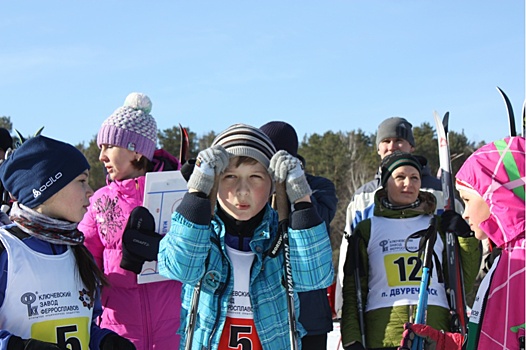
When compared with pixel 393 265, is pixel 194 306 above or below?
below

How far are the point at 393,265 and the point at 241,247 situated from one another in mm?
1624

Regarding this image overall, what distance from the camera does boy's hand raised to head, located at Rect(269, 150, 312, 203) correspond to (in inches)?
116

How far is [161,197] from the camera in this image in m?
3.86

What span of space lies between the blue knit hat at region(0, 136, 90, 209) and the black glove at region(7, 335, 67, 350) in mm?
692

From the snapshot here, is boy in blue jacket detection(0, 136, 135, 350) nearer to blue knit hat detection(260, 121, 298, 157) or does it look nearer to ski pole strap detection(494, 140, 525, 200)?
blue knit hat detection(260, 121, 298, 157)

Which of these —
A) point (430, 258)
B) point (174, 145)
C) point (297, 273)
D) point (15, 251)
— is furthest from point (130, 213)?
point (174, 145)

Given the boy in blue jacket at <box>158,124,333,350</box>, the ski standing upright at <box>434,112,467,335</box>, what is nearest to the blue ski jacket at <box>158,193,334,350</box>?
the boy in blue jacket at <box>158,124,333,350</box>

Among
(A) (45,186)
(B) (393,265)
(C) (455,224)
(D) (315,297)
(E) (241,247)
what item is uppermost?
(A) (45,186)

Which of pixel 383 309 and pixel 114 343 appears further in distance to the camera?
pixel 383 309

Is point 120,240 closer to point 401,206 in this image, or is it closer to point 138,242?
point 138,242

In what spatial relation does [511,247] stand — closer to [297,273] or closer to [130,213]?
[297,273]

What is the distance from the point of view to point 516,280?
8.87ft

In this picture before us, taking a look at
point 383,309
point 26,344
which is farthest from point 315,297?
point 26,344

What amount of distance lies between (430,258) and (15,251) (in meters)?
2.55
